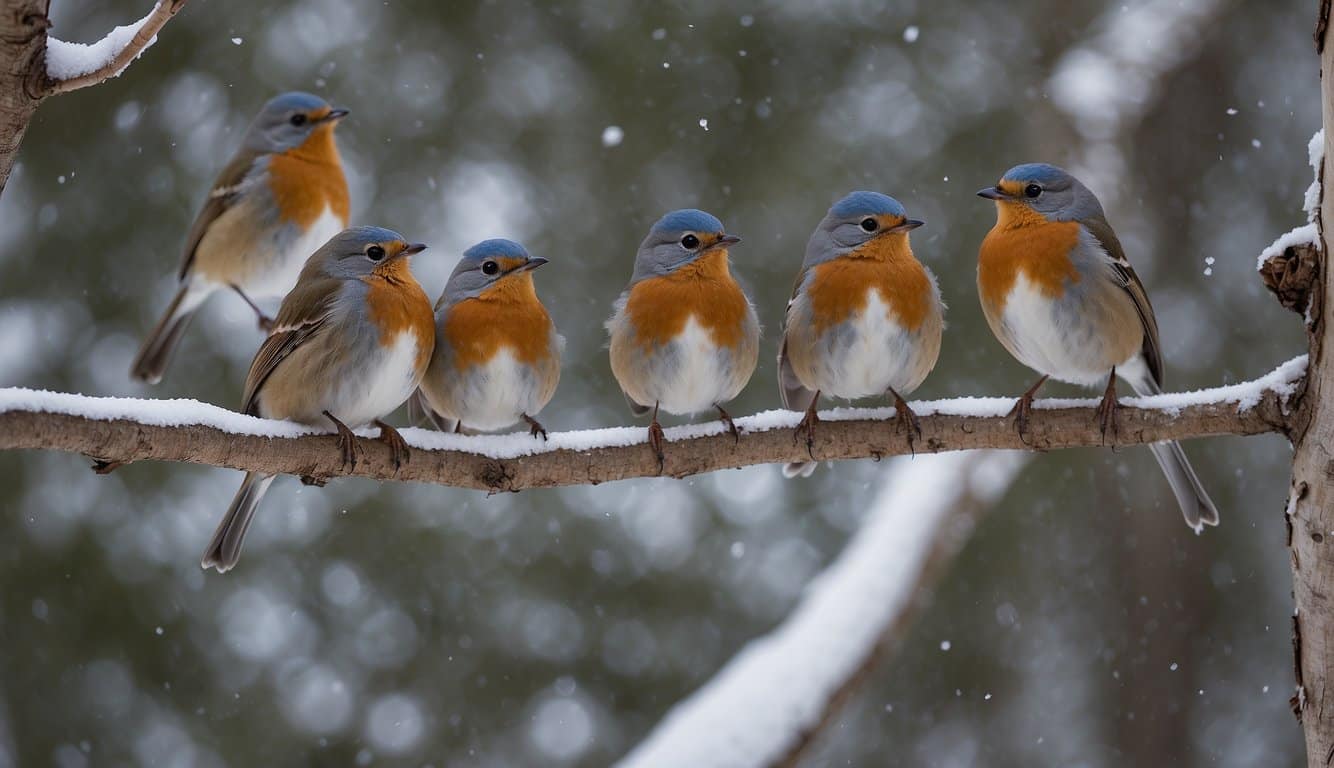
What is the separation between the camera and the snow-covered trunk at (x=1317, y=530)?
341cm

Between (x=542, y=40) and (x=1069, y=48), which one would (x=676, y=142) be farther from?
(x=1069, y=48)

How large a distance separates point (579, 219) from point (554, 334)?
3.65 m

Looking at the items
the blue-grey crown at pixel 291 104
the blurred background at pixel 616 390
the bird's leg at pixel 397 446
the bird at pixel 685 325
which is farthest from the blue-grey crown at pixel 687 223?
the blurred background at pixel 616 390

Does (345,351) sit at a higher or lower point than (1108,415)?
lower

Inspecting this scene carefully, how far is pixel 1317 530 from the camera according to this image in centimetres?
344

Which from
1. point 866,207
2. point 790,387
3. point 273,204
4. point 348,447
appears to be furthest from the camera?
point 273,204

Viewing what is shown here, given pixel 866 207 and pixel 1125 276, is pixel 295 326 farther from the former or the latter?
pixel 1125 276

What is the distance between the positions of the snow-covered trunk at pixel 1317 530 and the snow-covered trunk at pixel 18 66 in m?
3.28

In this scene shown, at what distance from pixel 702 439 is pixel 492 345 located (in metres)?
0.80

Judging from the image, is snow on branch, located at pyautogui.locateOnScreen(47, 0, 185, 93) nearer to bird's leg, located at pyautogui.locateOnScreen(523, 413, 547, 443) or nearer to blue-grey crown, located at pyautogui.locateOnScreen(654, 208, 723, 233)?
bird's leg, located at pyautogui.locateOnScreen(523, 413, 547, 443)

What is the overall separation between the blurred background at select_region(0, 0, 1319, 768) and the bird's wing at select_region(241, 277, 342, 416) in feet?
10.4

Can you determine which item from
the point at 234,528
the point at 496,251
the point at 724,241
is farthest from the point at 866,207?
the point at 234,528

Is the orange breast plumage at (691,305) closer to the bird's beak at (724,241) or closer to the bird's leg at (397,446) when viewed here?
the bird's beak at (724,241)

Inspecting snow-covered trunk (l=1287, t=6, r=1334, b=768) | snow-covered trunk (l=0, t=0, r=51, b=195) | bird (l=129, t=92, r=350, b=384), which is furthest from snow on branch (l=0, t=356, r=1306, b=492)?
bird (l=129, t=92, r=350, b=384)
